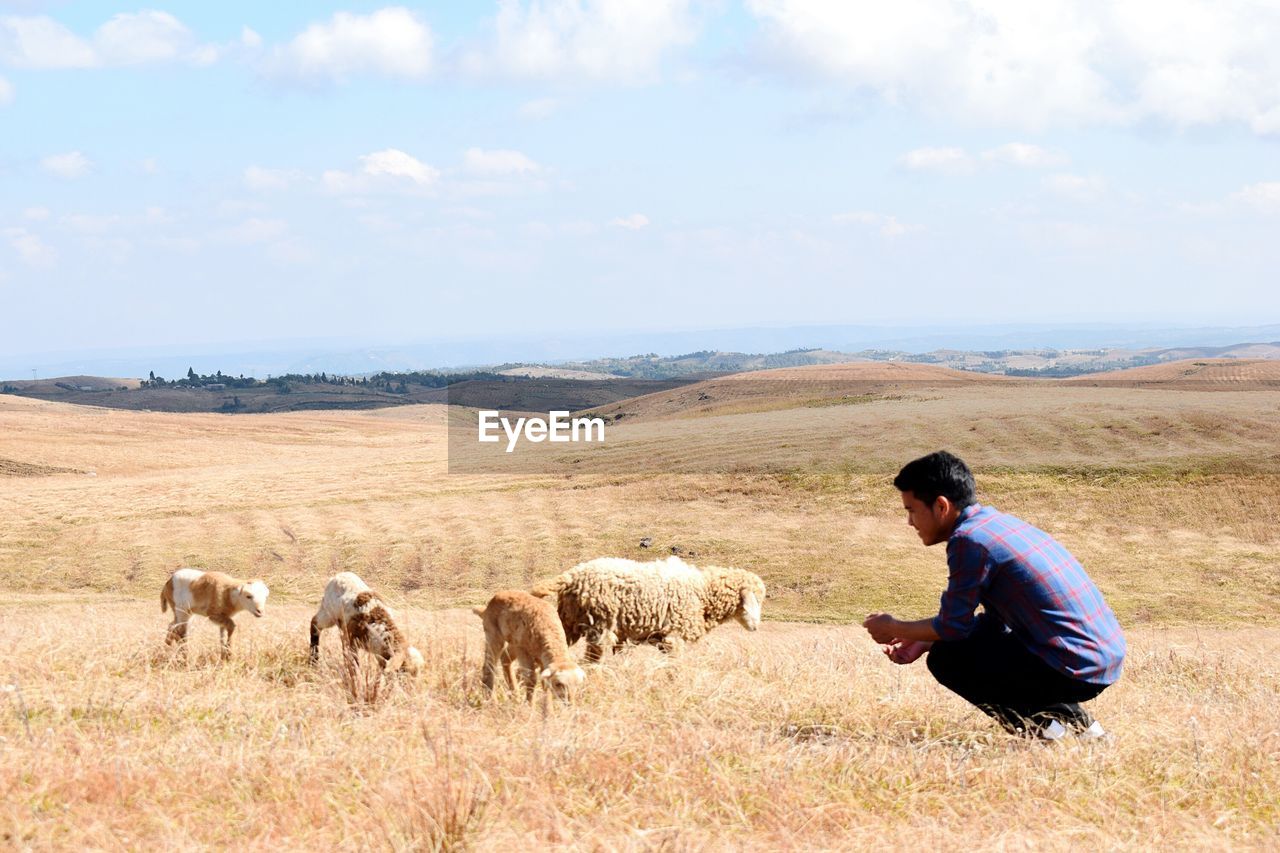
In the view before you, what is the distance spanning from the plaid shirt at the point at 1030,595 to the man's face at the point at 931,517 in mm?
115

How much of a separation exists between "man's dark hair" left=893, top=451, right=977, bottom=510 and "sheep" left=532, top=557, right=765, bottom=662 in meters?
4.74

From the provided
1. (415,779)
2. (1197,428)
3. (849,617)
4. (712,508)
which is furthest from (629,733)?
(1197,428)

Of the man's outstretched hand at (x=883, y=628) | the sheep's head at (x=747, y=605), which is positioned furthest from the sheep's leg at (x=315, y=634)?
the man's outstretched hand at (x=883, y=628)

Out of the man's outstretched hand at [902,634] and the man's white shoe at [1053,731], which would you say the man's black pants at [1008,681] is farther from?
the man's outstretched hand at [902,634]

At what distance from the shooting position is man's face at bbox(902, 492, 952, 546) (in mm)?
6551

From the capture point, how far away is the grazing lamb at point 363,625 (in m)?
8.52

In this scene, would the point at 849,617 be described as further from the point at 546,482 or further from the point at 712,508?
the point at 546,482

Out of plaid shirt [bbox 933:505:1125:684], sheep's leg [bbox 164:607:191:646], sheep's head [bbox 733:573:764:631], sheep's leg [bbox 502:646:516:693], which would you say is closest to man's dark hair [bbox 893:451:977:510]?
plaid shirt [bbox 933:505:1125:684]

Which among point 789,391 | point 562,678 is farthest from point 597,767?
point 789,391

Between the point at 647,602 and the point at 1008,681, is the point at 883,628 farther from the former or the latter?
the point at 647,602

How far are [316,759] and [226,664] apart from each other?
11.4 feet

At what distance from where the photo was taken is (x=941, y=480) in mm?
6539

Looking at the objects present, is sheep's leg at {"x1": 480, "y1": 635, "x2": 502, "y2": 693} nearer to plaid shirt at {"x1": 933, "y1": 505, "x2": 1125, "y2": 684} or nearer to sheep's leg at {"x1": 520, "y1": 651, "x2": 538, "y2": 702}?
sheep's leg at {"x1": 520, "y1": 651, "x2": 538, "y2": 702}

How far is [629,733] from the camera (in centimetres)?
652
